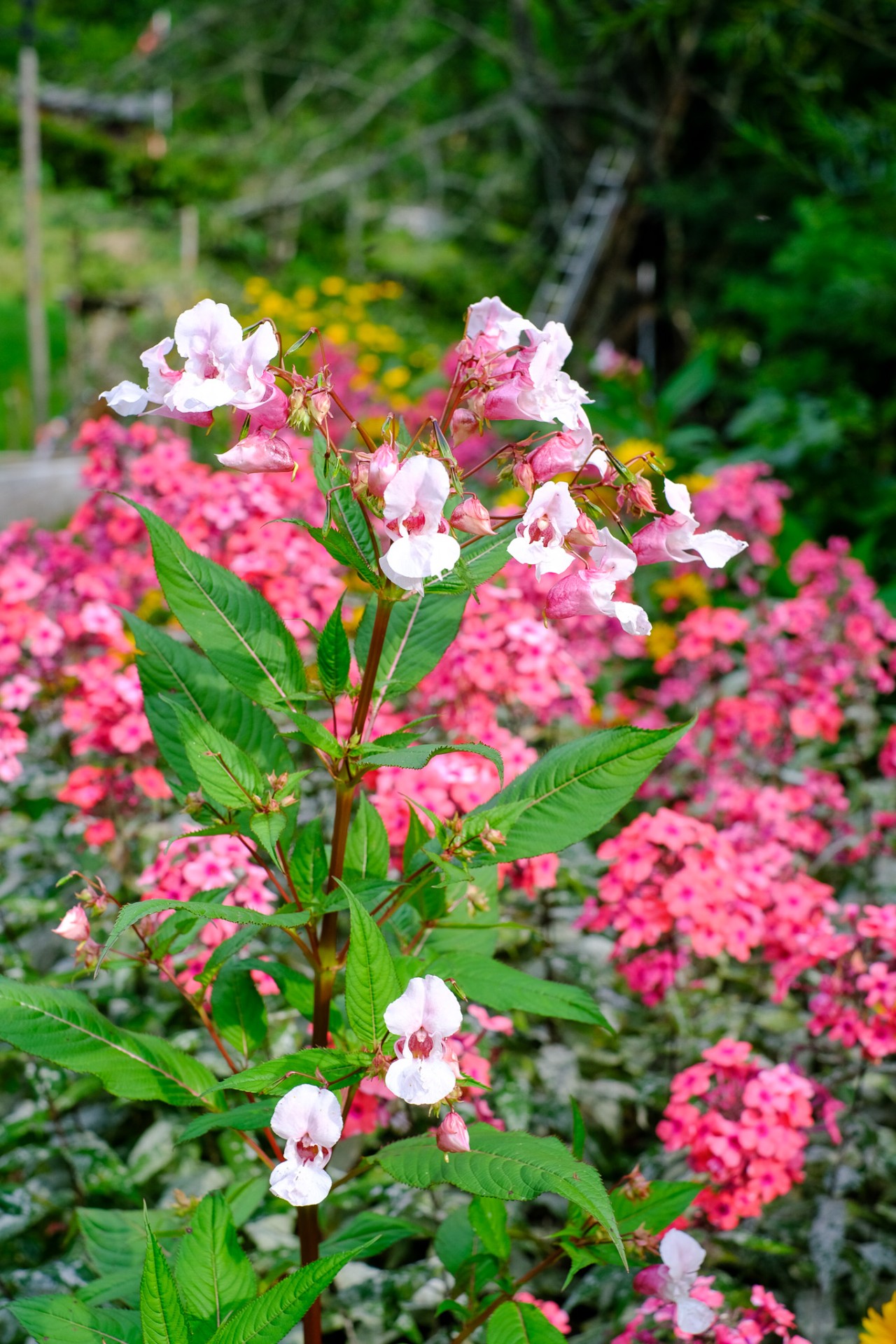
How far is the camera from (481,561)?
1.05 metres

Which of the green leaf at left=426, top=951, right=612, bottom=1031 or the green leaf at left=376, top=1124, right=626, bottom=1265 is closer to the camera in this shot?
the green leaf at left=376, top=1124, right=626, bottom=1265

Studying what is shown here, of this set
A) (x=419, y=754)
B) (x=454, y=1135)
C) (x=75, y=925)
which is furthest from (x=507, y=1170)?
(x=75, y=925)

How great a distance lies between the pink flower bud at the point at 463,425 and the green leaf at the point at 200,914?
18.7 inches

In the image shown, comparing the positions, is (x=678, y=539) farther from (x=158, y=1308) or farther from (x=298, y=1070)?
(x=158, y=1308)

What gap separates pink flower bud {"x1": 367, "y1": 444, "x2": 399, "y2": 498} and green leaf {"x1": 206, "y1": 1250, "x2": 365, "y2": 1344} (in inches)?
25.6

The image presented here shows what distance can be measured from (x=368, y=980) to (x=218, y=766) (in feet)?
0.83

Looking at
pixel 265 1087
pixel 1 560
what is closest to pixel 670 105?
pixel 1 560

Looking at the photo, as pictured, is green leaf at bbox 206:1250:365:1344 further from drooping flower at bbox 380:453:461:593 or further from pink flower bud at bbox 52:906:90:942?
drooping flower at bbox 380:453:461:593

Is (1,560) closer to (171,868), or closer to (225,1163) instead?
(171,868)

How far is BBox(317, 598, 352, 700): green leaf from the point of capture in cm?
109

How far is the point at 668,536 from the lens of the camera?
942 millimetres

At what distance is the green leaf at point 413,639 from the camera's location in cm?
114

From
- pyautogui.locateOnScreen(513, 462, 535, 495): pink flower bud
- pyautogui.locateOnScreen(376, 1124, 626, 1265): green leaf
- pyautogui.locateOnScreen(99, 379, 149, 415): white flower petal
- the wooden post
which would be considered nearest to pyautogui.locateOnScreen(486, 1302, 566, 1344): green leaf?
pyautogui.locateOnScreen(376, 1124, 626, 1265): green leaf

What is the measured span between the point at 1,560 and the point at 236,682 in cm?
179
